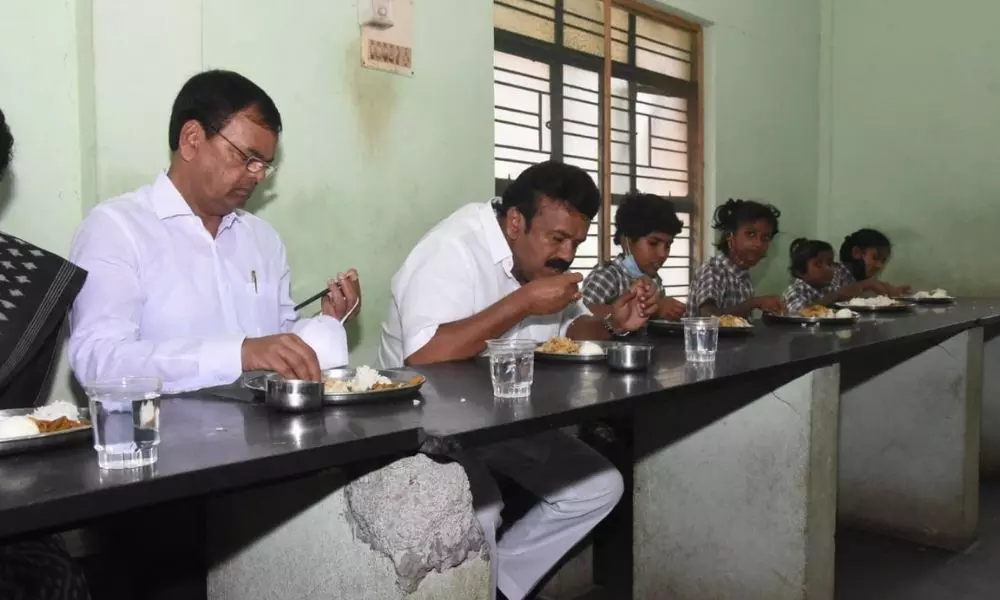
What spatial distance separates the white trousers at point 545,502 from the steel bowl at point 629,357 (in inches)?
18.2

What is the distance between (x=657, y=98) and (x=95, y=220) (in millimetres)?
3429

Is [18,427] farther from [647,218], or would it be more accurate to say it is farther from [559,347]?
[647,218]

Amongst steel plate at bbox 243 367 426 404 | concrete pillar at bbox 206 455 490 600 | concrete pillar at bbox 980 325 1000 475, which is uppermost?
steel plate at bbox 243 367 426 404

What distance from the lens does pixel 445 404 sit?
1469 mm

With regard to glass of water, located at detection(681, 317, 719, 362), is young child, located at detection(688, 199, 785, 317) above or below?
above

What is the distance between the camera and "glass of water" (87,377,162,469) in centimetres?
100

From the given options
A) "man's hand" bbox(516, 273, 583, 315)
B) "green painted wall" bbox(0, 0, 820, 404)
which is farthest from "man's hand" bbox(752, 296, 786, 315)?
"man's hand" bbox(516, 273, 583, 315)

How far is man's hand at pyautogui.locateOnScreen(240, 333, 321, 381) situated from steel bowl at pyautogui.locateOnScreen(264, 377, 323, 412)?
80 mm

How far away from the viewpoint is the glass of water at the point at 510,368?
5.07ft

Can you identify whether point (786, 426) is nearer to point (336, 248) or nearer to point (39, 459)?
point (336, 248)

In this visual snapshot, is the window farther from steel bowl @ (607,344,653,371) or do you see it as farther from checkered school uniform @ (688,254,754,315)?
steel bowl @ (607,344,653,371)

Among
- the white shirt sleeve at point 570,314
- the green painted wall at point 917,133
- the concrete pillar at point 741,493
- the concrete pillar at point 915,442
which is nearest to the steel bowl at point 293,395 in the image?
the concrete pillar at point 741,493

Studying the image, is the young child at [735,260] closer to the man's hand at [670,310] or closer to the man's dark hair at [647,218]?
the man's dark hair at [647,218]

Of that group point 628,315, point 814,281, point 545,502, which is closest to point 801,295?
point 814,281
